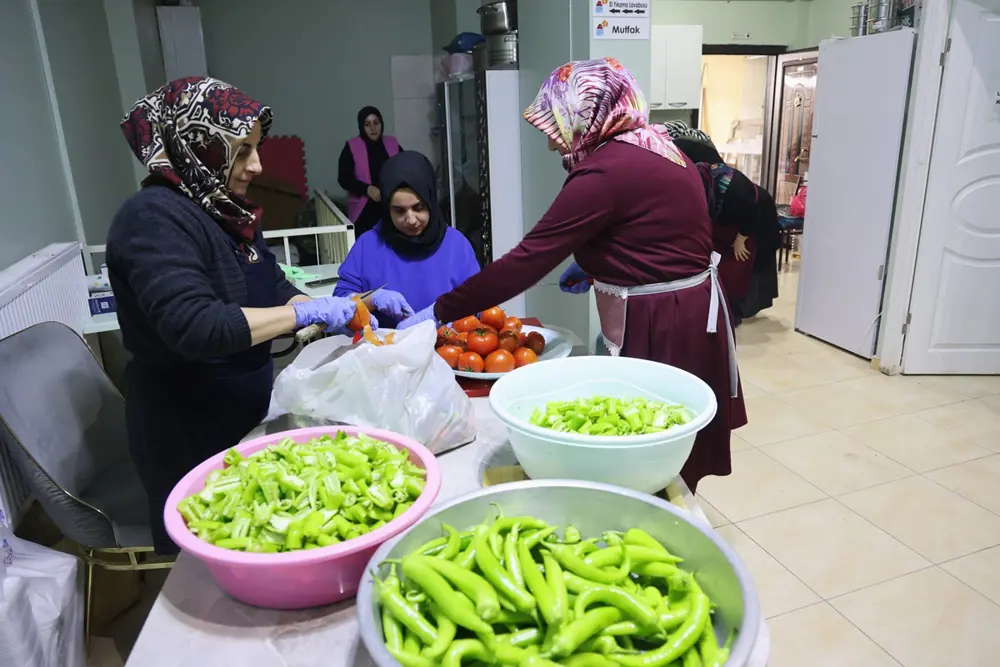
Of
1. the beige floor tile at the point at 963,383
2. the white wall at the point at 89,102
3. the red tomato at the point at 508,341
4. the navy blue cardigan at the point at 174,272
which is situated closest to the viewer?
the navy blue cardigan at the point at 174,272

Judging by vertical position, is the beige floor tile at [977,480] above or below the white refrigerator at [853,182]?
below

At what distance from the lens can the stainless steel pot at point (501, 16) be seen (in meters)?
3.50

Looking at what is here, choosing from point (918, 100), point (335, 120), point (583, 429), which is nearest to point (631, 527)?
point (583, 429)

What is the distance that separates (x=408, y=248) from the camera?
6.85 feet

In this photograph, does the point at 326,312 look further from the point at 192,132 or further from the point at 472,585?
the point at 472,585

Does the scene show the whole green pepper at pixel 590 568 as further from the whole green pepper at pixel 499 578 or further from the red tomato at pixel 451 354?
the red tomato at pixel 451 354

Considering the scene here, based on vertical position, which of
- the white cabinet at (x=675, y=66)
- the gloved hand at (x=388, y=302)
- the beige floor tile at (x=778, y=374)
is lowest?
the beige floor tile at (x=778, y=374)

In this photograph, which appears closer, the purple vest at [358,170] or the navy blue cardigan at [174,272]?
the navy blue cardigan at [174,272]

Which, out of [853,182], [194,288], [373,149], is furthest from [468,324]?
[373,149]

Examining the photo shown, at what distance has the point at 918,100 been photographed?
10.6 ft

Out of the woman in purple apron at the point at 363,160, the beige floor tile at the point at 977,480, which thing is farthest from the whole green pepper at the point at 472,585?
the woman in purple apron at the point at 363,160

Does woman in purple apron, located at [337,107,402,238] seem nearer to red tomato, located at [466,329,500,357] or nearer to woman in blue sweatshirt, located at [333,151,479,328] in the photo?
woman in blue sweatshirt, located at [333,151,479,328]

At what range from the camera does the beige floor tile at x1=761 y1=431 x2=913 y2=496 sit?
2.61 m

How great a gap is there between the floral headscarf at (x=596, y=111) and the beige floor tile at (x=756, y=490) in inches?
55.1
